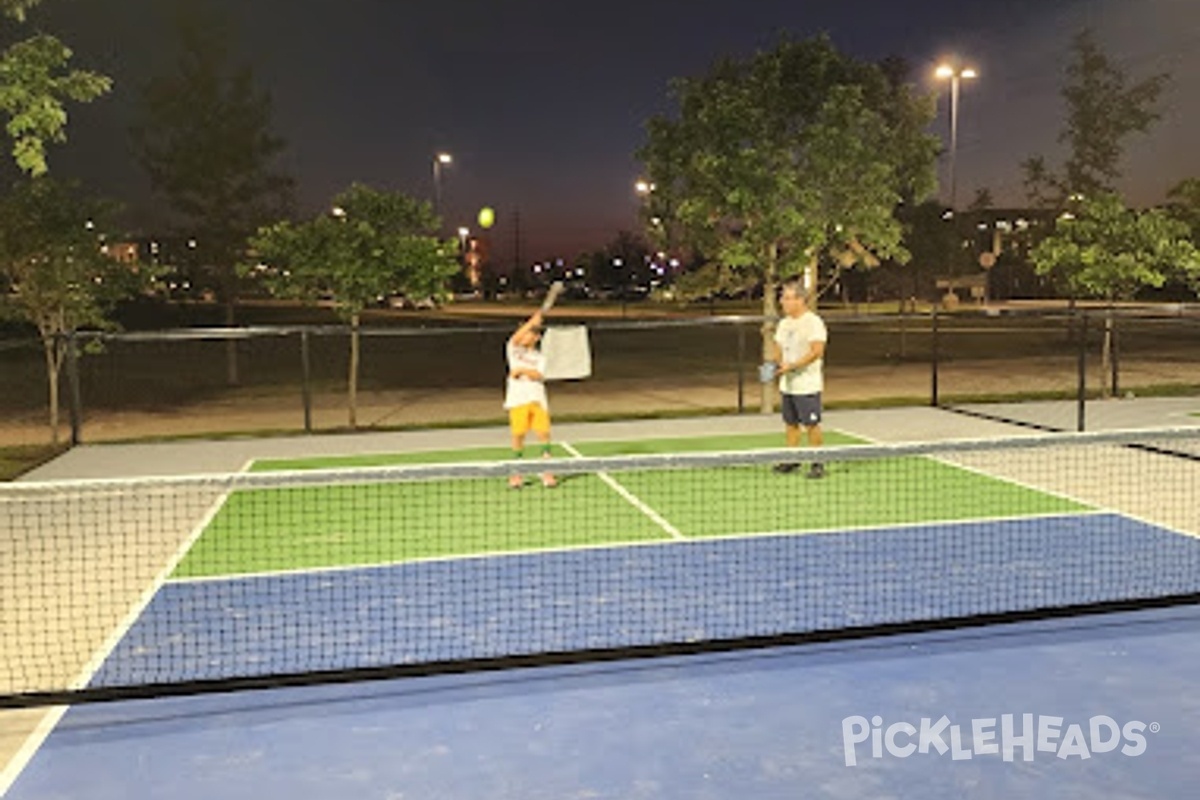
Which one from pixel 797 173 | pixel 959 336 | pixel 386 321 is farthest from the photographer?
pixel 386 321

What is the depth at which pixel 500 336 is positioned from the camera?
1855 inches

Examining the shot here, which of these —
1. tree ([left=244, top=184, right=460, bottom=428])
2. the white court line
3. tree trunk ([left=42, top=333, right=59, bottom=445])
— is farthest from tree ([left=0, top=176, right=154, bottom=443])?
the white court line

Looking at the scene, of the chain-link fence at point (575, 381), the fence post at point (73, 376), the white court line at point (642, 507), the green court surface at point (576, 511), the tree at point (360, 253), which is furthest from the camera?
the chain-link fence at point (575, 381)

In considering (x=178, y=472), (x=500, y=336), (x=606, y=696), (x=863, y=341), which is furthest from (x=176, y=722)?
(x=500, y=336)

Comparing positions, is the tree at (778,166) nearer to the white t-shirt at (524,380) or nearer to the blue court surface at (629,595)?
the white t-shirt at (524,380)

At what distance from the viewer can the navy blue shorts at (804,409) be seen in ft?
40.4

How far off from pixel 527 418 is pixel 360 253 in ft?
20.5

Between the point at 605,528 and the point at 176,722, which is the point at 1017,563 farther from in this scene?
the point at 176,722

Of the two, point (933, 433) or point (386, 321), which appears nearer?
point (933, 433)

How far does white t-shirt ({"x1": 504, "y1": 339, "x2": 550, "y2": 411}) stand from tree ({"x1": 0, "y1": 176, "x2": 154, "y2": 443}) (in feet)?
23.8

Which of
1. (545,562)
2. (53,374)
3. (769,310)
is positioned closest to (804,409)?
(545,562)

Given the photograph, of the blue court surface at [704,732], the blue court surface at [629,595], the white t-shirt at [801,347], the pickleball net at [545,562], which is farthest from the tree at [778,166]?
the blue court surface at [704,732]

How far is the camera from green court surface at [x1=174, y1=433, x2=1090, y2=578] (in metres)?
9.73

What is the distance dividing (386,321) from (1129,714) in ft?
188
